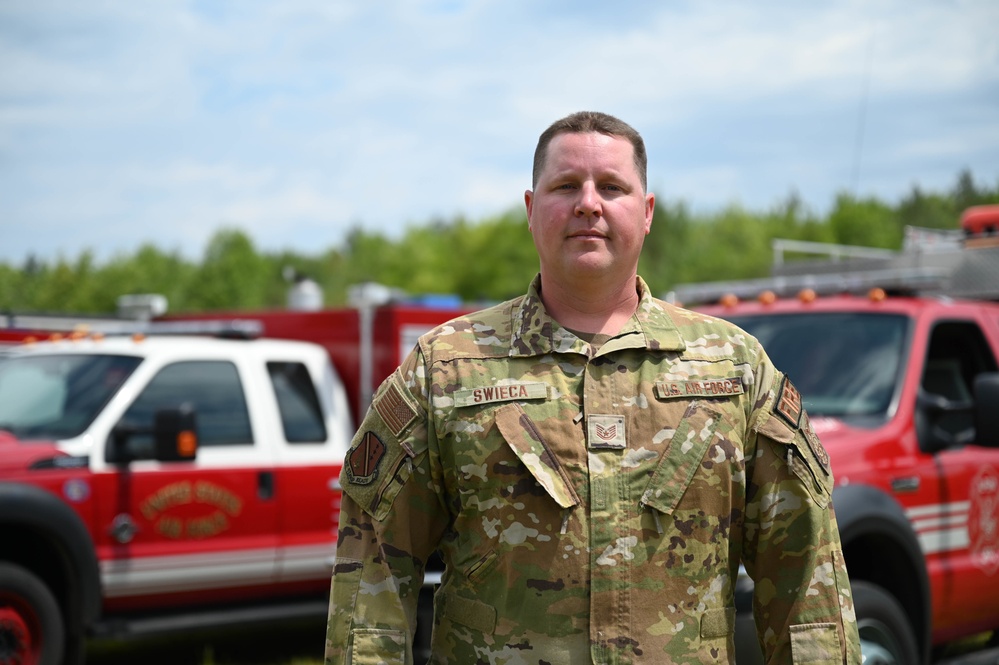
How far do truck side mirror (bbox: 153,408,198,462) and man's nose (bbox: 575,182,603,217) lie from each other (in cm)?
416

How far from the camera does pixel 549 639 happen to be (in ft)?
7.48

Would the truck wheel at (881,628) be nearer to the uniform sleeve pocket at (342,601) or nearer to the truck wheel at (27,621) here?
the uniform sleeve pocket at (342,601)

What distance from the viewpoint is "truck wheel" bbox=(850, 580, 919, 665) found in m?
4.32

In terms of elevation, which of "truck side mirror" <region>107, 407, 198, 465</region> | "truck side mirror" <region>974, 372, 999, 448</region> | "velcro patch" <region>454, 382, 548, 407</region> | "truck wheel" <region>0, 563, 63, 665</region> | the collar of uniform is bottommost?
"truck wheel" <region>0, 563, 63, 665</region>

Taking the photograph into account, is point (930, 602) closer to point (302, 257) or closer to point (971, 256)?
point (971, 256)

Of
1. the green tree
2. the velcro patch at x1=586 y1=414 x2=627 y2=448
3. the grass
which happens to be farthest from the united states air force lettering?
the green tree

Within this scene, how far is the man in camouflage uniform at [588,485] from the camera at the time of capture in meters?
2.30

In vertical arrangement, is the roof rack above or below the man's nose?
below

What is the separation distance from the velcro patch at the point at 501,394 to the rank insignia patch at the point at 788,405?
1.71 feet

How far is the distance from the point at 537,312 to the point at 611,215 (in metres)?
0.28

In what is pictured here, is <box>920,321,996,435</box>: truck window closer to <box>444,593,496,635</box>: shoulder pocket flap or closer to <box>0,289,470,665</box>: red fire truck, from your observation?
<box>0,289,470,665</box>: red fire truck

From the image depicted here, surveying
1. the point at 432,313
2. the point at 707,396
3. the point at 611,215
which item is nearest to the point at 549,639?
the point at 707,396

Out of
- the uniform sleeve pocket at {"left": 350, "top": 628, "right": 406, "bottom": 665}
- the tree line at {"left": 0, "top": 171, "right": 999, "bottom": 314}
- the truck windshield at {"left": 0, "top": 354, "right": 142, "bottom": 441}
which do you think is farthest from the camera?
the tree line at {"left": 0, "top": 171, "right": 999, "bottom": 314}

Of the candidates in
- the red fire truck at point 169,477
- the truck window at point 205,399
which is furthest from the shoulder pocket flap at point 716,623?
the truck window at point 205,399
